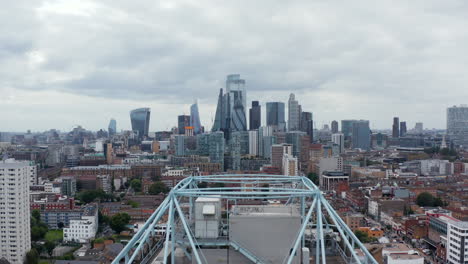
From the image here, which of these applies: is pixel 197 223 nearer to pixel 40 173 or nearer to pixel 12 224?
pixel 12 224

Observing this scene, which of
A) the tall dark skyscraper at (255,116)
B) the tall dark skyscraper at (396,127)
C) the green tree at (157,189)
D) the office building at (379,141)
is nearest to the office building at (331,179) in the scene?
the green tree at (157,189)

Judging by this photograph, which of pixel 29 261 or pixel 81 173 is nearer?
pixel 29 261

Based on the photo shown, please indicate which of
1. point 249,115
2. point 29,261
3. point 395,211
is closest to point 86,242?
point 29,261

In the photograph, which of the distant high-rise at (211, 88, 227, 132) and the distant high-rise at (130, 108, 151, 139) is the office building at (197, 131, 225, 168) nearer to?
the distant high-rise at (211, 88, 227, 132)

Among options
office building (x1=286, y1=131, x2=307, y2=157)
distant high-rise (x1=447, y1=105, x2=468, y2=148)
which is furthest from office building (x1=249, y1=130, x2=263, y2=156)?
distant high-rise (x1=447, y1=105, x2=468, y2=148)

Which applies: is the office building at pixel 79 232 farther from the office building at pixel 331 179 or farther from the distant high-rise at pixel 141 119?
the distant high-rise at pixel 141 119
